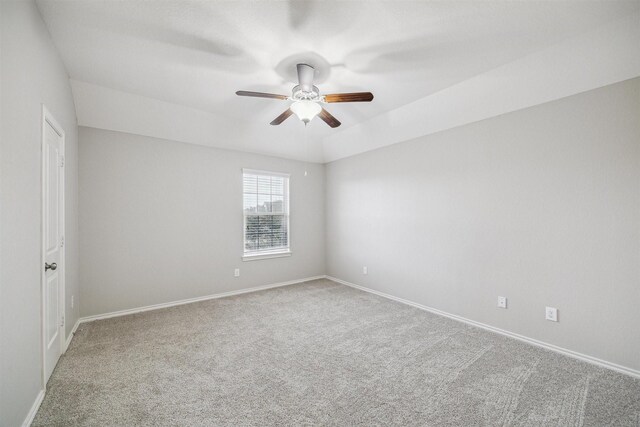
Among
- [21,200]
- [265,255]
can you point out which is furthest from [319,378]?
[265,255]

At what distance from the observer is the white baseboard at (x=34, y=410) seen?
5.45 ft

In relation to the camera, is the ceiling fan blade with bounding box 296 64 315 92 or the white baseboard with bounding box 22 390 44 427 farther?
the ceiling fan blade with bounding box 296 64 315 92

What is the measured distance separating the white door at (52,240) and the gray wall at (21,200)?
0.43 ft

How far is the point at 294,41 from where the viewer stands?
228 centimetres

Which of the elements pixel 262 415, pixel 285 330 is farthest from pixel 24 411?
pixel 285 330

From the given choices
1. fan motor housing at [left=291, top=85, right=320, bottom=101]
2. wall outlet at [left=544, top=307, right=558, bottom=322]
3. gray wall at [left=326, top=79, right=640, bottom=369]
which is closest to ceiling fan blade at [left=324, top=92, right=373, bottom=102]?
fan motor housing at [left=291, top=85, right=320, bottom=101]

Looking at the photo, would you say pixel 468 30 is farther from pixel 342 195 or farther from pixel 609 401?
pixel 342 195

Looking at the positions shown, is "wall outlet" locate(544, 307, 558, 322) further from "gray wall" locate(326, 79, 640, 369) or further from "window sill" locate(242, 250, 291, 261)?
"window sill" locate(242, 250, 291, 261)

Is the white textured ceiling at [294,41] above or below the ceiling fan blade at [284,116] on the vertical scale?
above

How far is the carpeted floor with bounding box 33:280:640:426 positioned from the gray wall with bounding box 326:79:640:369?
36cm

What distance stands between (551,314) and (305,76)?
128 inches

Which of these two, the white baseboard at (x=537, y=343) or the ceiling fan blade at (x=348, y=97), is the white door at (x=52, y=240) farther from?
the white baseboard at (x=537, y=343)

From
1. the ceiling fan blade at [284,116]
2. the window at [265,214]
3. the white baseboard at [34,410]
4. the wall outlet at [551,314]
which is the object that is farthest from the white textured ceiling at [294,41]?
the white baseboard at [34,410]

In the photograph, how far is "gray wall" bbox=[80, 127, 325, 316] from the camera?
3424 mm
